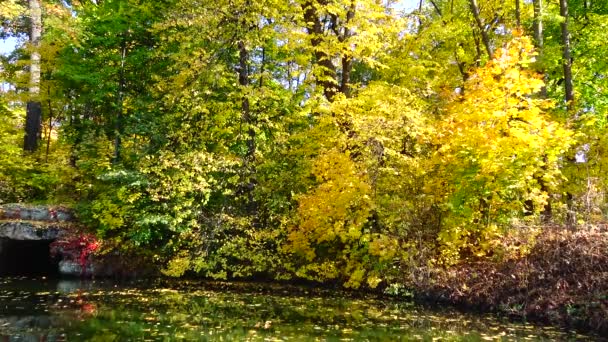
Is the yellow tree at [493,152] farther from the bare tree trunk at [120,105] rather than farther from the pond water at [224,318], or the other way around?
the bare tree trunk at [120,105]

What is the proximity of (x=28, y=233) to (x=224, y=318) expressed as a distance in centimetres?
892

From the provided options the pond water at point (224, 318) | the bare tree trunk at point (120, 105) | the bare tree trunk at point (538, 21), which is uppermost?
the bare tree trunk at point (538, 21)

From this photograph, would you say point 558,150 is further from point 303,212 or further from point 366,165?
point 303,212

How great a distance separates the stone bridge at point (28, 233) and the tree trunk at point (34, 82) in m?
5.04

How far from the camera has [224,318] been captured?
32.6ft

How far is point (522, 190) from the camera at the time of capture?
12.2 m

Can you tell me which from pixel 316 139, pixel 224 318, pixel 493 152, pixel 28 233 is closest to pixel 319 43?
pixel 316 139

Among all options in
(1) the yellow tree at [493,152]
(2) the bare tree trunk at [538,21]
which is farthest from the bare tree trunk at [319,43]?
(2) the bare tree trunk at [538,21]

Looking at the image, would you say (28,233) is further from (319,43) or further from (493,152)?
(493,152)

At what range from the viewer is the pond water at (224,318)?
8508mm

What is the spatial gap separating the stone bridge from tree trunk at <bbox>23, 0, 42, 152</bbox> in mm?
5040

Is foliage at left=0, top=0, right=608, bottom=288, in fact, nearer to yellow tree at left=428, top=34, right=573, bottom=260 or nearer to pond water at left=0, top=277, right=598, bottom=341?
yellow tree at left=428, top=34, right=573, bottom=260

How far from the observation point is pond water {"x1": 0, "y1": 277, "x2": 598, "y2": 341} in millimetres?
8508

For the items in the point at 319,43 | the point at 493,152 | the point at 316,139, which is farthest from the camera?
the point at 319,43
